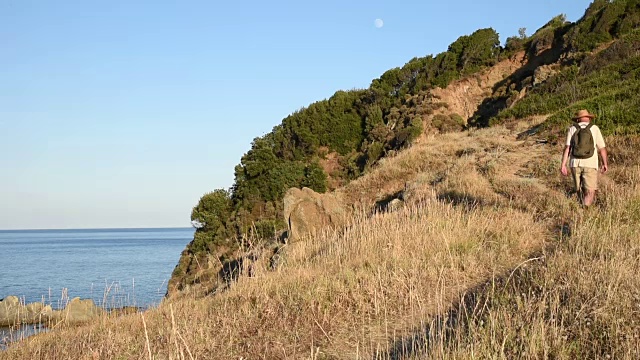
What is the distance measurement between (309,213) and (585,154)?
6.85 m

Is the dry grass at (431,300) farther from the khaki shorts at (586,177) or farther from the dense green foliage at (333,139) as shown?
the dense green foliage at (333,139)

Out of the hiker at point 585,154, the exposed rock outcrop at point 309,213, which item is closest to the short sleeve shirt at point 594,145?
the hiker at point 585,154

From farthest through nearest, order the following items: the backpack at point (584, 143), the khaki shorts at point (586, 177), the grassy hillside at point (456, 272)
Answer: the khaki shorts at point (586, 177), the backpack at point (584, 143), the grassy hillside at point (456, 272)

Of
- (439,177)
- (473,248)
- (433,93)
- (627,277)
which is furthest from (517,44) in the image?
(627,277)

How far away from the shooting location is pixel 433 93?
3903 centimetres

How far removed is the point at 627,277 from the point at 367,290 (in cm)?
282

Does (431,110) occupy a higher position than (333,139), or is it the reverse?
(431,110)

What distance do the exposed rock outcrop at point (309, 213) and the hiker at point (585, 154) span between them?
19.1ft

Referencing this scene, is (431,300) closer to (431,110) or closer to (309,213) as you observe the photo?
(309,213)

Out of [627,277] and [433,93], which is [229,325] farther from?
[433,93]

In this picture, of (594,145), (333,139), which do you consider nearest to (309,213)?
(594,145)

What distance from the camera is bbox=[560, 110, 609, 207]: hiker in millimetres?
9586

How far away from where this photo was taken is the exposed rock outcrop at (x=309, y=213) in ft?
44.1

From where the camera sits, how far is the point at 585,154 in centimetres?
960
